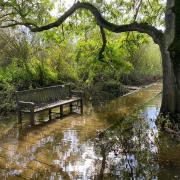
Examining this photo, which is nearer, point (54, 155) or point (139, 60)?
point (54, 155)

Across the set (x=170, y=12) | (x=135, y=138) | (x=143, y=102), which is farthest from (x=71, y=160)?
(x=143, y=102)

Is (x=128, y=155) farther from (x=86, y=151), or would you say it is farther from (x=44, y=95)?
(x=44, y=95)

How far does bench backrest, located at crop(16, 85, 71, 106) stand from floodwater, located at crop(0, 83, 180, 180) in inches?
32.9

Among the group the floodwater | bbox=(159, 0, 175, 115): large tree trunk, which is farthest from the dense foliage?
the floodwater

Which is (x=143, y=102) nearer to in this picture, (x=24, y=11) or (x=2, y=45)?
(x=24, y=11)

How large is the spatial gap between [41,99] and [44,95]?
21 cm

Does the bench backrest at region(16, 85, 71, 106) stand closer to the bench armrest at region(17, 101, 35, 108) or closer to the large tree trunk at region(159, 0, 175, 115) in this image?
the bench armrest at region(17, 101, 35, 108)

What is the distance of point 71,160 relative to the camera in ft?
19.6

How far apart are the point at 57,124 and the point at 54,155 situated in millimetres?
2767

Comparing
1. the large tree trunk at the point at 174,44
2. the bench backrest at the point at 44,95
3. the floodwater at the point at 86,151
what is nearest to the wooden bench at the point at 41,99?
the bench backrest at the point at 44,95

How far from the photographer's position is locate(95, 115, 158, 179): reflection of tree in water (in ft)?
17.4

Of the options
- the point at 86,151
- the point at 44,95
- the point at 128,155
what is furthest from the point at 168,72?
the point at 44,95

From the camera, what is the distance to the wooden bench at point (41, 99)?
8797 mm

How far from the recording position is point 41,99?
980cm
